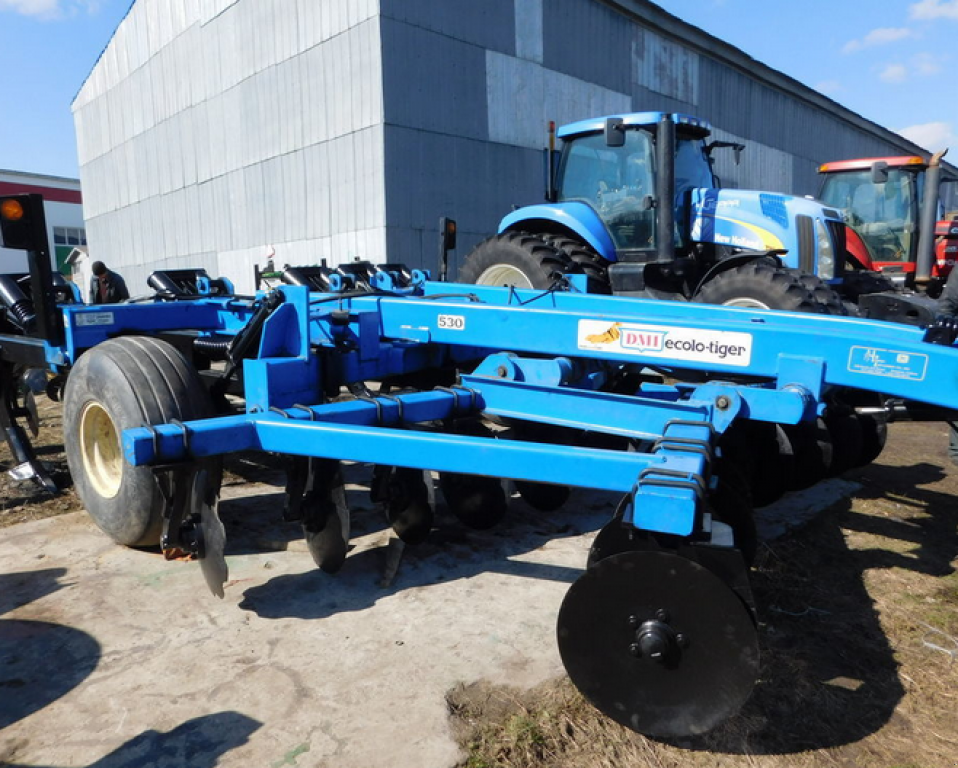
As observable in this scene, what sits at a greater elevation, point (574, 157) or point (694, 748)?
point (574, 157)

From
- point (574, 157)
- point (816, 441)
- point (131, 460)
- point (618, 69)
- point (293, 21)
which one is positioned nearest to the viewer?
point (131, 460)

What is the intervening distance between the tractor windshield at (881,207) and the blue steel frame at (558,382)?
8.34 meters

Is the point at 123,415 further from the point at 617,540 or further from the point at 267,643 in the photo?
the point at 617,540

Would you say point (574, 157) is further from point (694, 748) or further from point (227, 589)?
point (694, 748)

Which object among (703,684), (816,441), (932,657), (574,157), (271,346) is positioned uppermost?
(574,157)

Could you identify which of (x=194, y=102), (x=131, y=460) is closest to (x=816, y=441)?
(x=131, y=460)

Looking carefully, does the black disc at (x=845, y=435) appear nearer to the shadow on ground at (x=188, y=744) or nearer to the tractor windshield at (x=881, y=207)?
the shadow on ground at (x=188, y=744)

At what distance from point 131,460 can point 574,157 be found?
16.9 feet

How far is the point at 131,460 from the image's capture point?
2.70 meters

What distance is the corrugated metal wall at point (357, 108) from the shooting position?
11797 mm

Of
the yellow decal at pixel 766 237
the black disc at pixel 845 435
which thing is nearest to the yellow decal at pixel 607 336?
the black disc at pixel 845 435

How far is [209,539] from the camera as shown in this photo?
298 cm

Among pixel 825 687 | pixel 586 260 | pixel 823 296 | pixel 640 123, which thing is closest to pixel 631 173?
pixel 640 123

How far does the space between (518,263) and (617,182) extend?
1263mm
